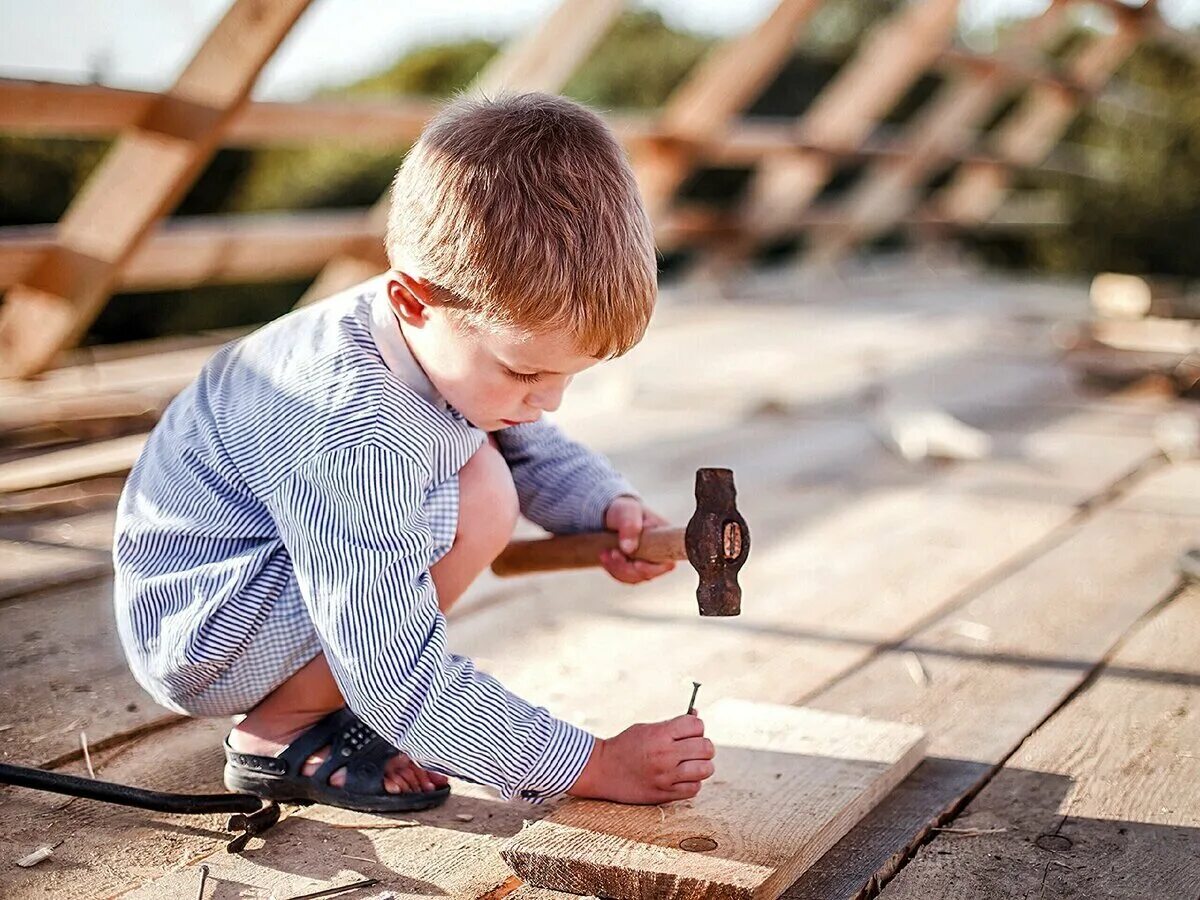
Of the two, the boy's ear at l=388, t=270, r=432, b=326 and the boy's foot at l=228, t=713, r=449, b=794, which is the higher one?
the boy's ear at l=388, t=270, r=432, b=326

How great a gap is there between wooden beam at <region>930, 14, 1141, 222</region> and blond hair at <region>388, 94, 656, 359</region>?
7.81 meters

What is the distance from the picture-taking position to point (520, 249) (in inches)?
50.3

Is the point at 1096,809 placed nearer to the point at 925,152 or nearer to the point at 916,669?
the point at 916,669

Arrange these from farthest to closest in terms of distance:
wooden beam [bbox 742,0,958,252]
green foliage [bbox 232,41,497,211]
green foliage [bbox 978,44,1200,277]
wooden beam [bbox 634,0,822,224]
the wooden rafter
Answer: green foliage [bbox 978,44,1200,277]
the wooden rafter
green foliage [bbox 232,41,497,211]
wooden beam [bbox 742,0,958,252]
wooden beam [bbox 634,0,822,224]

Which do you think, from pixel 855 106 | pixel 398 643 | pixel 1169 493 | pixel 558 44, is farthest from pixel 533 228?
pixel 855 106

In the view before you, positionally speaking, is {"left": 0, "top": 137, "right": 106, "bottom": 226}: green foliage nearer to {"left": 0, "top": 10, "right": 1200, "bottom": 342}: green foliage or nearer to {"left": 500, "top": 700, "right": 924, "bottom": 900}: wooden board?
{"left": 0, "top": 10, "right": 1200, "bottom": 342}: green foliage

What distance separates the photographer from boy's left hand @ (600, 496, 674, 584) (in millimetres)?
1640

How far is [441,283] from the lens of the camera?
4.34 ft

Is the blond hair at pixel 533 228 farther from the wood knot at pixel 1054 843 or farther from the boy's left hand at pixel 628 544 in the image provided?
the wood knot at pixel 1054 843

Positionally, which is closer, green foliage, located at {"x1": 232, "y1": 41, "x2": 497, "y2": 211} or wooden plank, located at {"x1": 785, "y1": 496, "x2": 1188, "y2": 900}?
wooden plank, located at {"x1": 785, "y1": 496, "x2": 1188, "y2": 900}

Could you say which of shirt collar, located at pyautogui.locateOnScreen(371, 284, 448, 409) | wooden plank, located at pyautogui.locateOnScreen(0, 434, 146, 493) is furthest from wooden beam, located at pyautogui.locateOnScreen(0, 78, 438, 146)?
shirt collar, located at pyautogui.locateOnScreen(371, 284, 448, 409)

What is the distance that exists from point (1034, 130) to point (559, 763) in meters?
8.54

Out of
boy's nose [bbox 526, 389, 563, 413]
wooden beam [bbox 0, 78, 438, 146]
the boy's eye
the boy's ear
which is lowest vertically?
boy's nose [bbox 526, 389, 563, 413]

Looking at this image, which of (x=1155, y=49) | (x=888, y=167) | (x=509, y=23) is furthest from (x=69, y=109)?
(x=1155, y=49)
